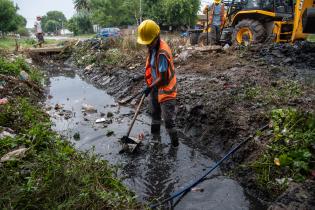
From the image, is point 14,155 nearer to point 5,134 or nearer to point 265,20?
point 5,134

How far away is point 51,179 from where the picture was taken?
2.77 metres

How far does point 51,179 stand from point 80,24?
5465 centimetres

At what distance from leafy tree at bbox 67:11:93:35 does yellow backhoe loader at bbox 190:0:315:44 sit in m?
45.3

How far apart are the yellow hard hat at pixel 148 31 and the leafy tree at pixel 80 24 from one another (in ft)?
170

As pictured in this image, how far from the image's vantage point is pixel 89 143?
16.8 ft

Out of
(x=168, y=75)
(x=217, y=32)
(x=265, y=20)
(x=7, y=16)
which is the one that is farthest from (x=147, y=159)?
(x=7, y=16)

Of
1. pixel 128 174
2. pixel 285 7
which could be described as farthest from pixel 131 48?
pixel 128 174

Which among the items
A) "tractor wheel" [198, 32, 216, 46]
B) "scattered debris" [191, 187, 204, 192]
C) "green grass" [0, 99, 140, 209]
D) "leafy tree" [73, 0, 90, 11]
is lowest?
"scattered debris" [191, 187, 204, 192]

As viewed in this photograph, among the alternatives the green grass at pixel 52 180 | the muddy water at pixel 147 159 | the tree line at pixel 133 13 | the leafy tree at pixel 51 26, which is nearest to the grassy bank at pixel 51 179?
the green grass at pixel 52 180

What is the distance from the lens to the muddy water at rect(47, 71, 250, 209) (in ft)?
11.5

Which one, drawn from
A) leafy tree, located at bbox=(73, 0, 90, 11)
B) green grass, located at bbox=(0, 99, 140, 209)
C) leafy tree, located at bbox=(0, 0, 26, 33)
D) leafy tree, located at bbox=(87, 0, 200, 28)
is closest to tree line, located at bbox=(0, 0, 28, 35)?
leafy tree, located at bbox=(0, 0, 26, 33)

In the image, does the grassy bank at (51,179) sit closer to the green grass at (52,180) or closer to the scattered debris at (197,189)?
the green grass at (52,180)

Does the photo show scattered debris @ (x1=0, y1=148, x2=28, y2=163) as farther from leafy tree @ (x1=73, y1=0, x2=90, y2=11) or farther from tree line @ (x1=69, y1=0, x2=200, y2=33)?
leafy tree @ (x1=73, y1=0, x2=90, y2=11)

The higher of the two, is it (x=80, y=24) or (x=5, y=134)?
(x=80, y=24)
